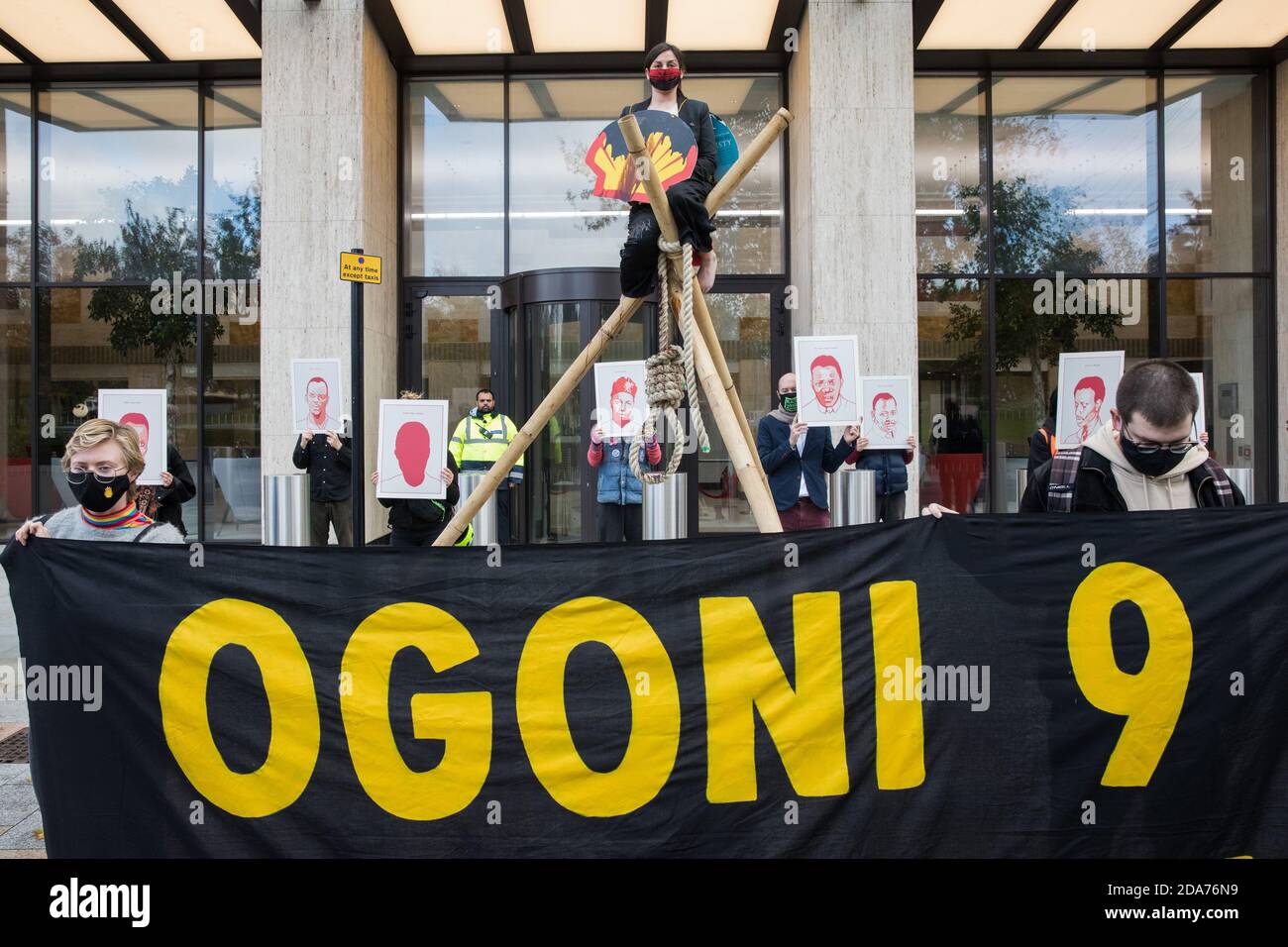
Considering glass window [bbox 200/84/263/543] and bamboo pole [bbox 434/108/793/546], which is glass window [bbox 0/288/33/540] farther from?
bamboo pole [bbox 434/108/793/546]

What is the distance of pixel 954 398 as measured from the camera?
11398 mm

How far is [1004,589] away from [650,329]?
26.0 ft

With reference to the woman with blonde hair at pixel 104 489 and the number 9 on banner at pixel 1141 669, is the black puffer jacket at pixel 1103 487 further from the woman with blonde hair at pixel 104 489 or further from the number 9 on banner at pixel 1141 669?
the woman with blonde hair at pixel 104 489

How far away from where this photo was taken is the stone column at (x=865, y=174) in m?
9.71

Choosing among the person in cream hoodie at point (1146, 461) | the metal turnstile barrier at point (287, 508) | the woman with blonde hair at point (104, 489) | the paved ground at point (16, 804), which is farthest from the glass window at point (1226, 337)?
the paved ground at point (16, 804)

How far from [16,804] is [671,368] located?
3805 mm

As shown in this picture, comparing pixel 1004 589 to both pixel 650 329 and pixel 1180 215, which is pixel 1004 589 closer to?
pixel 650 329

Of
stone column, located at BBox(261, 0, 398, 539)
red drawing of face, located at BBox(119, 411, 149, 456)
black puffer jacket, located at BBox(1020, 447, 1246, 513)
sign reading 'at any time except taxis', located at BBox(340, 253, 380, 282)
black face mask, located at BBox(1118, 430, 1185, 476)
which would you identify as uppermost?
stone column, located at BBox(261, 0, 398, 539)

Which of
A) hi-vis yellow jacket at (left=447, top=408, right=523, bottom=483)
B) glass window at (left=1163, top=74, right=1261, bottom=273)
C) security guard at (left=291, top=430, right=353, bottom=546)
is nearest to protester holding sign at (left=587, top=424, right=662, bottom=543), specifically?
hi-vis yellow jacket at (left=447, top=408, right=523, bottom=483)

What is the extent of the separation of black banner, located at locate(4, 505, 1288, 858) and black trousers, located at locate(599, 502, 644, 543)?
508 cm

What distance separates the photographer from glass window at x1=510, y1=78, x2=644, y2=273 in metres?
11.7

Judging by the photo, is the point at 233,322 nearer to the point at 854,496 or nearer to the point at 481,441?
the point at 481,441
